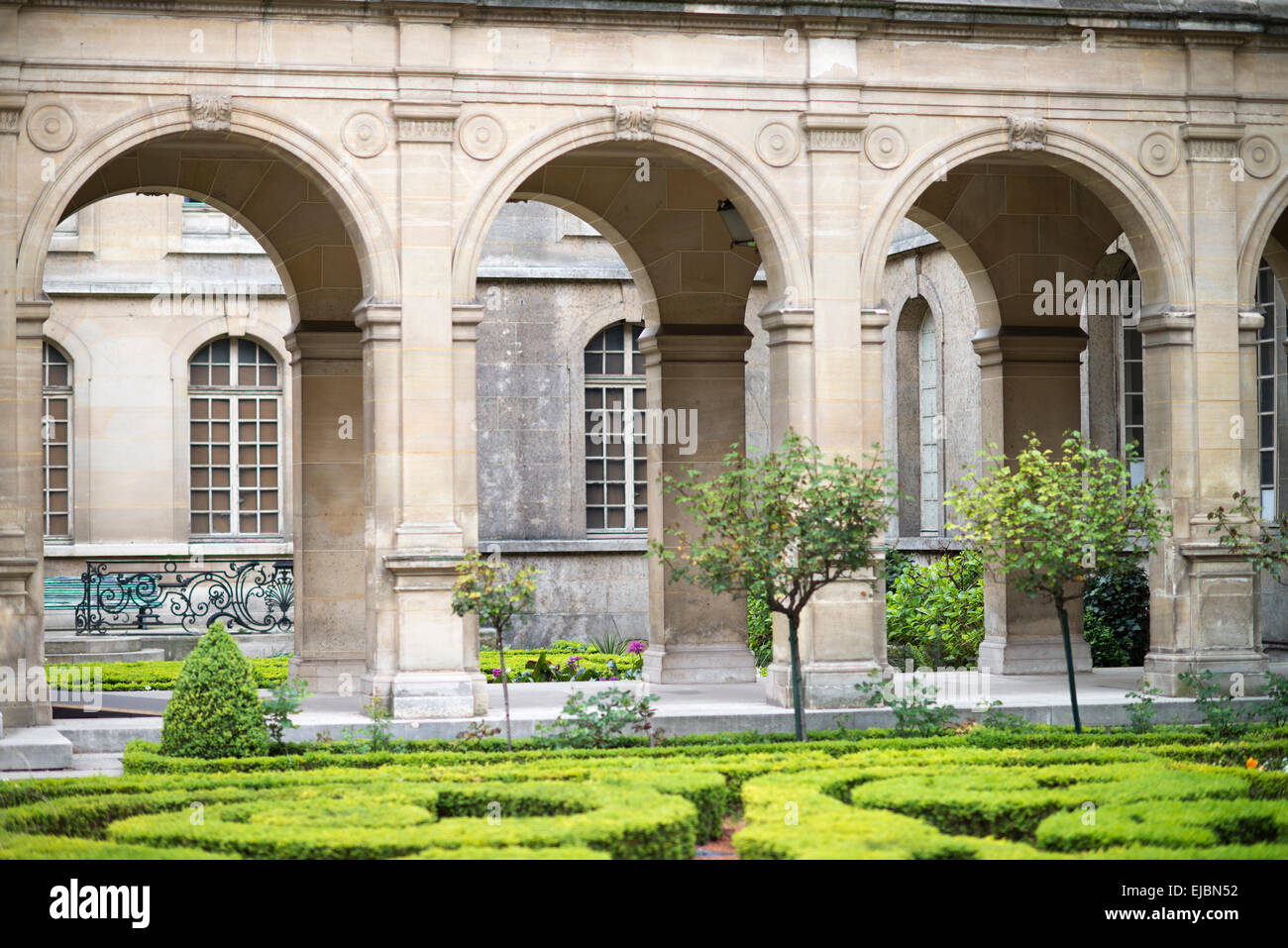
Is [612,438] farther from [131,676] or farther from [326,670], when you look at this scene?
[326,670]

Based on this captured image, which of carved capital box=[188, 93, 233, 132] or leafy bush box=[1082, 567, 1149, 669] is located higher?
carved capital box=[188, 93, 233, 132]

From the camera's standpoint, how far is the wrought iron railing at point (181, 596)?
24109 mm

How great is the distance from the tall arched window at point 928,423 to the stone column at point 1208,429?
9.78 metres

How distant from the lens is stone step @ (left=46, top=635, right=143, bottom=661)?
74.5 ft

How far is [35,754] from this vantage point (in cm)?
1283

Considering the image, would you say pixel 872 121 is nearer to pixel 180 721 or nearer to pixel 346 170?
pixel 346 170

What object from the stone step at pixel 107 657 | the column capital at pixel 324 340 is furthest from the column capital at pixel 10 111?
the stone step at pixel 107 657

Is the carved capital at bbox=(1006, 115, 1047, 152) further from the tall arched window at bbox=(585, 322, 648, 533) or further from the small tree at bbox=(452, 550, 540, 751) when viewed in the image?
the tall arched window at bbox=(585, 322, 648, 533)

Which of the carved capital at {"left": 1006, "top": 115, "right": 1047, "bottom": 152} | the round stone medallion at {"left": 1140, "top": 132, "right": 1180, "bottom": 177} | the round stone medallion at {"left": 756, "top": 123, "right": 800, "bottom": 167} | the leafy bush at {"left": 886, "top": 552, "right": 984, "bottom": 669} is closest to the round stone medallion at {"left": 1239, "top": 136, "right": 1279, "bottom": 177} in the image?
the round stone medallion at {"left": 1140, "top": 132, "right": 1180, "bottom": 177}

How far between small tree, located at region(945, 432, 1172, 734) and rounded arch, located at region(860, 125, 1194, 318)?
2572 mm

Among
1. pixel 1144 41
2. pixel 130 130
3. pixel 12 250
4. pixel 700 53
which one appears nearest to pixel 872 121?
pixel 700 53

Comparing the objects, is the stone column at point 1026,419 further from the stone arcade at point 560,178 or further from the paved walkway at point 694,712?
the stone arcade at point 560,178

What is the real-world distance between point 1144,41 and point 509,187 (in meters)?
6.11

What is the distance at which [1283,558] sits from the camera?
1479 centimetres
